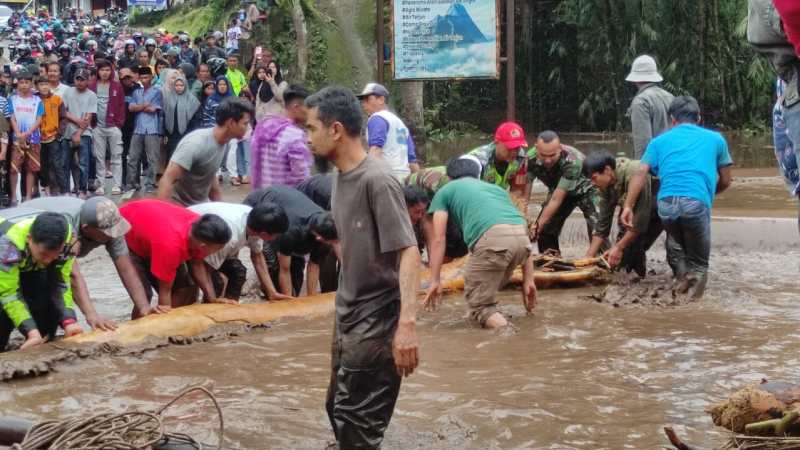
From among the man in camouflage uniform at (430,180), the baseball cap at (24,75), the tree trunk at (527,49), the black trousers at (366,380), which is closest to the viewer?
the black trousers at (366,380)

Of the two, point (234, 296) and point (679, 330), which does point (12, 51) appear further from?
point (679, 330)

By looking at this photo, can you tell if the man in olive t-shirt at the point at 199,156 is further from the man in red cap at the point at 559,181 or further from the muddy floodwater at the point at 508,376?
the man in red cap at the point at 559,181

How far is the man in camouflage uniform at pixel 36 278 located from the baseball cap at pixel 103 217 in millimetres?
305

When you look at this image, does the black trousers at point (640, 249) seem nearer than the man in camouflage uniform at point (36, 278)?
No

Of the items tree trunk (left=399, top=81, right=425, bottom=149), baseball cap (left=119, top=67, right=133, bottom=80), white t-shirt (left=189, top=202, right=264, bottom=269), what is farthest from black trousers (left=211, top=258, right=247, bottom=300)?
tree trunk (left=399, top=81, right=425, bottom=149)

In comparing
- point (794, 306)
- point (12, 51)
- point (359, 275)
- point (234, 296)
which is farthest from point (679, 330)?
point (12, 51)

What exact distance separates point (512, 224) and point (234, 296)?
2233mm

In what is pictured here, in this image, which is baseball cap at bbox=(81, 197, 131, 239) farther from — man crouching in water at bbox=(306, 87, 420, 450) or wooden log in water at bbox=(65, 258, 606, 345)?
man crouching in water at bbox=(306, 87, 420, 450)

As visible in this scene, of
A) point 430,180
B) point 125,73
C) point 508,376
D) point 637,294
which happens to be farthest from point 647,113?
point 125,73

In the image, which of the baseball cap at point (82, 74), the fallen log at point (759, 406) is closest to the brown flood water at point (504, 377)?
the fallen log at point (759, 406)

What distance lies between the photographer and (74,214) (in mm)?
6980

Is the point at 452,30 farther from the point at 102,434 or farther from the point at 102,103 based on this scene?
the point at 102,434

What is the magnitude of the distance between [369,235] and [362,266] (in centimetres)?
13

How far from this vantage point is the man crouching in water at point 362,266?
435cm
